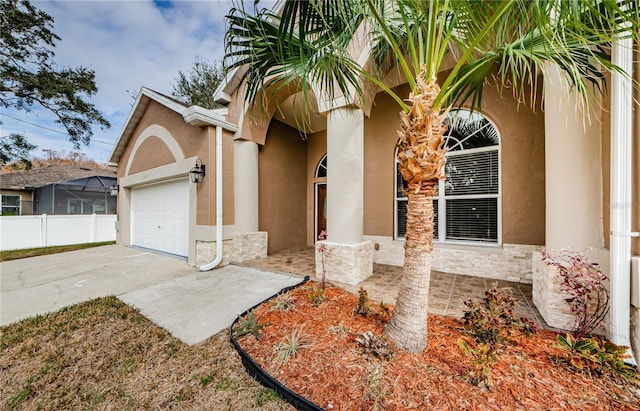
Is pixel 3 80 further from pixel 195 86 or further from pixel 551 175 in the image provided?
pixel 551 175

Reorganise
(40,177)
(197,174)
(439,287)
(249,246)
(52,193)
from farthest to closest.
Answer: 1. (40,177)
2. (52,193)
3. (249,246)
4. (197,174)
5. (439,287)

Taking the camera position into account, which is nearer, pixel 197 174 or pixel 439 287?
pixel 439 287

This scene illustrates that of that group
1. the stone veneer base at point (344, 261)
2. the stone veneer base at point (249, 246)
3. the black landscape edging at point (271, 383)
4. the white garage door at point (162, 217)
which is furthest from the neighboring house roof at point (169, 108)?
the black landscape edging at point (271, 383)

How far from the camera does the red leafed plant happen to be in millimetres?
2633

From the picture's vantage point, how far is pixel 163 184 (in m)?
8.42

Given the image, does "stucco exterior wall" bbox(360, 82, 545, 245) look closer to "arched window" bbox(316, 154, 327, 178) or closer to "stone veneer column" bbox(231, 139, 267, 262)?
"arched window" bbox(316, 154, 327, 178)

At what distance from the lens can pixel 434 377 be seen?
2254 mm

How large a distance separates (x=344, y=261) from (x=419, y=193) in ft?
9.17

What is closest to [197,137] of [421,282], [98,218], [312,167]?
[312,167]

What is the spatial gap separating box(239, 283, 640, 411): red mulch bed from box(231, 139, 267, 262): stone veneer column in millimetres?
→ 4248

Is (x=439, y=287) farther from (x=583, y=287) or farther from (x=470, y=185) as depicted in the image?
(x=470, y=185)

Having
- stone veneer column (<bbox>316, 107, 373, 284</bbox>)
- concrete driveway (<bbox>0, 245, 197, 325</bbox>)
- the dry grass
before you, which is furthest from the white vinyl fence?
stone veneer column (<bbox>316, 107, 373, 284</bbox>)

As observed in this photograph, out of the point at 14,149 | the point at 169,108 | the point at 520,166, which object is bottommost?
the point at 520,166

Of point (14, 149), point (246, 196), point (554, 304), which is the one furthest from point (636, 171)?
A: point (14, 149)
